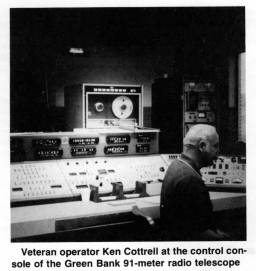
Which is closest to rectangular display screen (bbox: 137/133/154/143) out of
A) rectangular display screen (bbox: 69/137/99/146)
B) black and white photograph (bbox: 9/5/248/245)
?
black and white photograph (bbox: 9/5/248/245)

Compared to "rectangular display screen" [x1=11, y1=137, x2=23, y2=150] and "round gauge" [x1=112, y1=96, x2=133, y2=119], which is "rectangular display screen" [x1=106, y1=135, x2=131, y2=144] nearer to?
"rectangular display screen" [x1=11, y1=137, x2=23, y2=150]

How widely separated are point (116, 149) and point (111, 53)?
228cm

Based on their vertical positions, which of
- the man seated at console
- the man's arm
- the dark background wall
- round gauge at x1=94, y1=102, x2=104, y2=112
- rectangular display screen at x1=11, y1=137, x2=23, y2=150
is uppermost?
the dark background wall

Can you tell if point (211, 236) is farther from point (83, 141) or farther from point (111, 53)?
point (111, 53)

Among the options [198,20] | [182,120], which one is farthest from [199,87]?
[198,20]

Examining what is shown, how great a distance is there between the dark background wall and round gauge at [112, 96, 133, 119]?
1.84ft

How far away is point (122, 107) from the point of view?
357 centimetres

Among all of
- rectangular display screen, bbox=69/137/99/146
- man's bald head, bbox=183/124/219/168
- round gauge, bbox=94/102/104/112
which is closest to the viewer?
man's bald head, bbox=183/124/219/168

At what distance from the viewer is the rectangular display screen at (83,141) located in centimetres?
245

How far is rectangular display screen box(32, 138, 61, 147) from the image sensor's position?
2346mm

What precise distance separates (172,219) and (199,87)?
2109 mm

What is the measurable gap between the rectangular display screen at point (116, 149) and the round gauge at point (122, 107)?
0.99m

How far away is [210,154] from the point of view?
1879 mm
